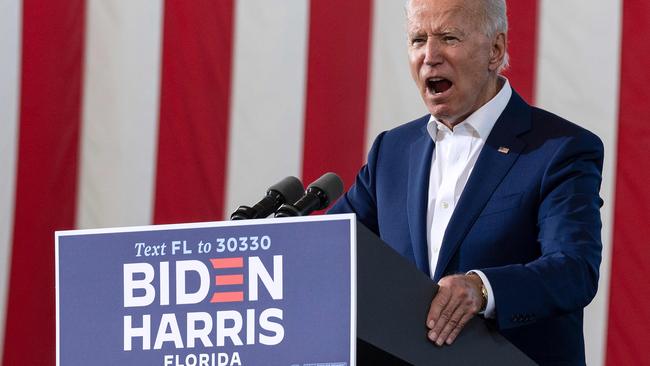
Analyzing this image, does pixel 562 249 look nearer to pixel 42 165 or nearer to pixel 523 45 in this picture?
pixel 523 45

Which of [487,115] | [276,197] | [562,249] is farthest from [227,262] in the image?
[487,115]

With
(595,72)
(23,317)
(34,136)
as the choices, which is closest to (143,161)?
(34,136)

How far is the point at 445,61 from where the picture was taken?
1825mm

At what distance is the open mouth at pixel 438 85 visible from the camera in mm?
1843

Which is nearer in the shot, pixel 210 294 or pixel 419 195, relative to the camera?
pixel 210 294

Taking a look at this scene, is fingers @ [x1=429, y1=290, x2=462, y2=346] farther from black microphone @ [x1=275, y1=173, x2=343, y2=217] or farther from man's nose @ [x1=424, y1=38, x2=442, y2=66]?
man's nose @ [x1=424, y1=38, x2=442, y2=66]

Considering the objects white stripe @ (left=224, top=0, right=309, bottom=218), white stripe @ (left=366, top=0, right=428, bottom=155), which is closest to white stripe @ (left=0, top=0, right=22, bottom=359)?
white stripe @ (left=224, top=0, right=309, bottom=218)

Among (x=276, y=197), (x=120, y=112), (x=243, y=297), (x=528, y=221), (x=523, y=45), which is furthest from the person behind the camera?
(x=120, y=112)

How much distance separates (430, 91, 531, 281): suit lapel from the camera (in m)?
1.76

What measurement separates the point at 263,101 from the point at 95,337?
179 centimetres

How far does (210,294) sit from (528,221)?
649 mm

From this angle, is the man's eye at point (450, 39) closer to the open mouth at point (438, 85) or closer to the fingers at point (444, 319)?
the open mouth at point (438, 85)

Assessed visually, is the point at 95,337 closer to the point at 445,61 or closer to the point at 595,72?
the point at 445,61

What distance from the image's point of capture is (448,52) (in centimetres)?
182
